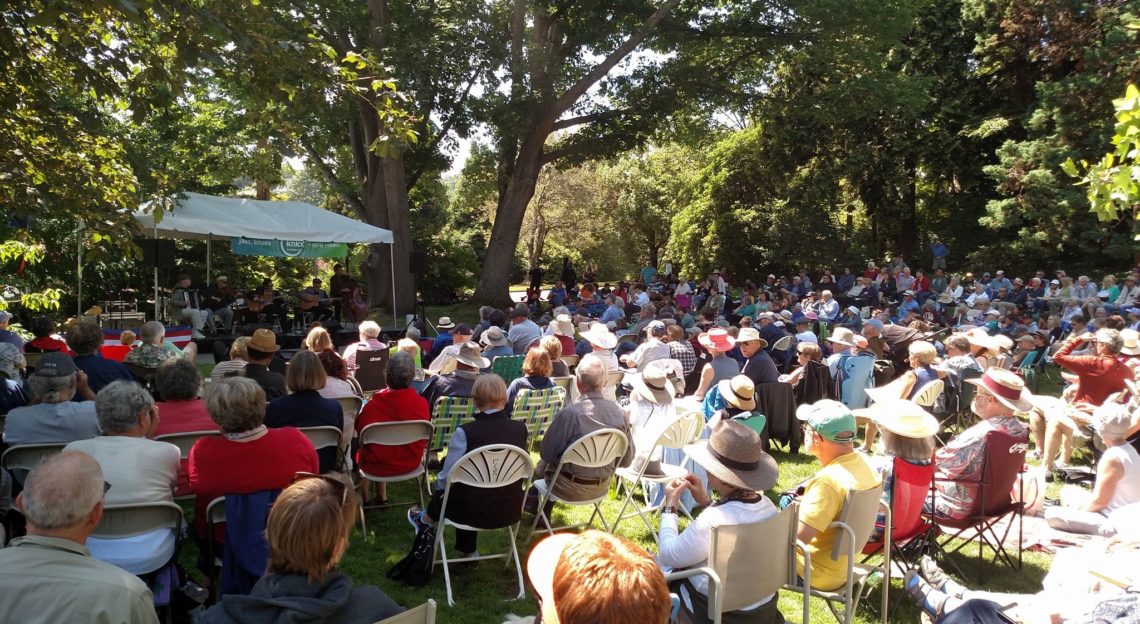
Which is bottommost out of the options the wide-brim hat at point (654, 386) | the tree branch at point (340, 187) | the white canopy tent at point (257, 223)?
the wide-brim hat at point (654, 386)

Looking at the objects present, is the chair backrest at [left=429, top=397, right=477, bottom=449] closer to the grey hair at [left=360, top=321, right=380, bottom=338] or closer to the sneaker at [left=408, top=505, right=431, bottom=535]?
the sneaker at [left=408, top=505, right=431, bottom=535]

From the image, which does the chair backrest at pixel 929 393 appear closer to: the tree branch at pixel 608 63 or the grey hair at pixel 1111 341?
the grey hair at pixel 1111 341

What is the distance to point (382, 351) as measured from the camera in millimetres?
7504

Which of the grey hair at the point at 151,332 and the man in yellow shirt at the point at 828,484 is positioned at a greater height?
the grey hair at the point at 151,332

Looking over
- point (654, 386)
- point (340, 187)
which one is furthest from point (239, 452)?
point (340, 187)

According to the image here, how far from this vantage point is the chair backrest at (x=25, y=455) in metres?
3.74

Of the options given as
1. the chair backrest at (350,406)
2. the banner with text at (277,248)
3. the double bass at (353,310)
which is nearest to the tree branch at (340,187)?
the double bass at (353,310)

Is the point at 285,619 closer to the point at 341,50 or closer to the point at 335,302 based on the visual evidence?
the point at 335,302

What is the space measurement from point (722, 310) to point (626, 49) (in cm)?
697

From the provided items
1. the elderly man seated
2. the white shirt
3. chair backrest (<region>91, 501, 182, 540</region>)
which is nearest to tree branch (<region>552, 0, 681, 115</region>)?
the elderly man seated

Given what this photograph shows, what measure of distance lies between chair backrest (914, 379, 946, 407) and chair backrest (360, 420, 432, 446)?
435 centimetres

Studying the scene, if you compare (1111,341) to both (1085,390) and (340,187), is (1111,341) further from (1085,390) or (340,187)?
(340,187)

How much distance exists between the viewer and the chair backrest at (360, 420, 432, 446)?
15.3ft

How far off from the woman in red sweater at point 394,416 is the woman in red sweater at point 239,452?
4.66 ft
